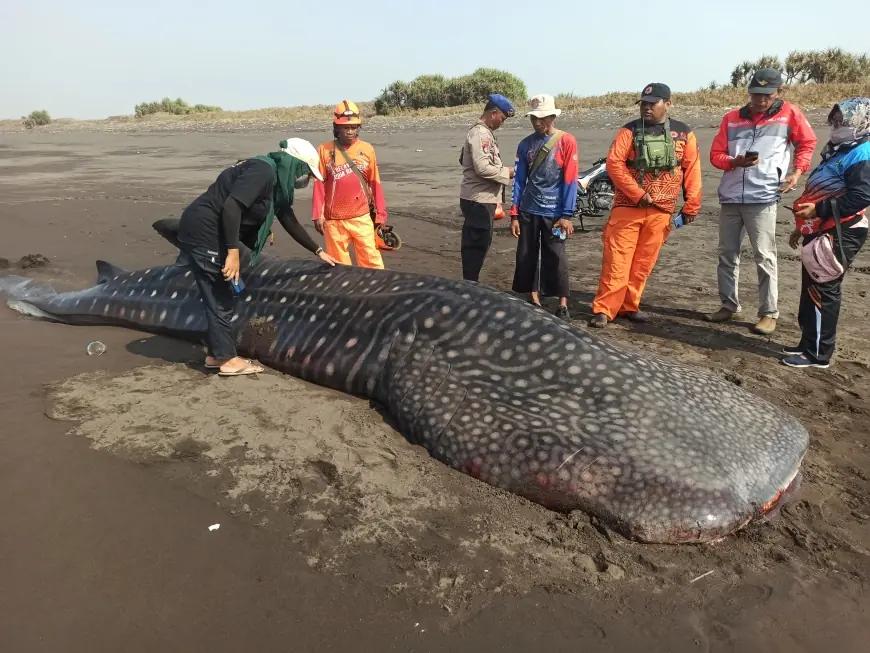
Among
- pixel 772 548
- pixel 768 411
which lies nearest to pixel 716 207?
pixel 768 411

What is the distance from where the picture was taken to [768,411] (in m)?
3.46

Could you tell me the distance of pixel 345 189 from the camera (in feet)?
19.6

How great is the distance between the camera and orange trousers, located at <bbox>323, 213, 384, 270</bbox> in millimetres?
6102

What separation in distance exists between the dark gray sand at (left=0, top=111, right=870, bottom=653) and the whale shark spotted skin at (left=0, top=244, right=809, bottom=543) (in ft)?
0.48

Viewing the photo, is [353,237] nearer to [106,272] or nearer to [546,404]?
[106,272]

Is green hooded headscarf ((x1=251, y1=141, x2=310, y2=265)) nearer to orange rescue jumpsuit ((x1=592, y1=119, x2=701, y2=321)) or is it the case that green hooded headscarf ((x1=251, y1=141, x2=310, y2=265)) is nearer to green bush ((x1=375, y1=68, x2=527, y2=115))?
orange rescue jumpsuit ((x1=592, y1=119, x2=701, y2=321))

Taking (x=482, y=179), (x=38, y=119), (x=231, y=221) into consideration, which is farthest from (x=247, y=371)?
(x=38, y=119)

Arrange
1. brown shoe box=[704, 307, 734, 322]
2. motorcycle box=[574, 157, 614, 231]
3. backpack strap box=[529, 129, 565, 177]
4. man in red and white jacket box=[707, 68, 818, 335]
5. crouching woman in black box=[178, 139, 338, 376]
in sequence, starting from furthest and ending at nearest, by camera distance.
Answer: motorcycle box=[574, 157, 614, 231] → brown shoe box=[704, 307, 734, 322] → backpack strap box=[529, 129, 565, 177] → man in red and white jacket box=[707, 68, 818, 335] → crouching woman in black box=[178, 139, 338, 376]

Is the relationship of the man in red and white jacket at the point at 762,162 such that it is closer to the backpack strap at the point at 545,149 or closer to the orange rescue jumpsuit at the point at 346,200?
the backpack strap at the point at 545,149

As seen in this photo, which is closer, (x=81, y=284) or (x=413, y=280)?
(x=413, y=280)

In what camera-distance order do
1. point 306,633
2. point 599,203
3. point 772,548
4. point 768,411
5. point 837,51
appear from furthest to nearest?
point 837,51, point 599,203, point 768,411, point 772,548, point 306,633

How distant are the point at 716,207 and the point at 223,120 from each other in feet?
132

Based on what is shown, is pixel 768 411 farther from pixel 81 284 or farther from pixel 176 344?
pixel 81 284

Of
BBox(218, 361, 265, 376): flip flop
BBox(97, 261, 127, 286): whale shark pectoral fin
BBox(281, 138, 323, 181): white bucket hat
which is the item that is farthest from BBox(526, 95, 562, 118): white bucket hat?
BBox(97, 261, 127, 286): whale shark pectoral fin
